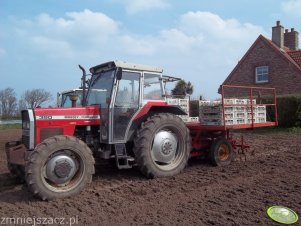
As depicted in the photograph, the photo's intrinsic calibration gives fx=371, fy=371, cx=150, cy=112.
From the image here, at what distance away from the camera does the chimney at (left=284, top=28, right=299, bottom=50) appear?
2631 cm

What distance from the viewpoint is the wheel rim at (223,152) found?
30.2 ft

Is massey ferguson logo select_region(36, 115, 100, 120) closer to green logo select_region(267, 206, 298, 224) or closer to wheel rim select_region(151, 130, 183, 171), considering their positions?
wheel rim select_region(151, 130, 183, 171)

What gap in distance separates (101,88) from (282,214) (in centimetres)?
430

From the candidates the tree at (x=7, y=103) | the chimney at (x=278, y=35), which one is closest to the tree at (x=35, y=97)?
the tree at (x=7, y=103)

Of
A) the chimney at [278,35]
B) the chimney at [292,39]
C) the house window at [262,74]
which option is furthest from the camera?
the chimney at [292,39]

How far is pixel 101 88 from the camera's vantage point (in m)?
7.85

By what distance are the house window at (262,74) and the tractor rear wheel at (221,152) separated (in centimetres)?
1633

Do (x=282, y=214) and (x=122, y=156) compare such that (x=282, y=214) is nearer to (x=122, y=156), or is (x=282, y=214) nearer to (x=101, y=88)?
(x=122, y=156)

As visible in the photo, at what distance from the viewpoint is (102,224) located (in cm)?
517

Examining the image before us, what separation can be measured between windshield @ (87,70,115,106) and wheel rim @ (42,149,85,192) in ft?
5.00

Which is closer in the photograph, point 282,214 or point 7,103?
point 282,214

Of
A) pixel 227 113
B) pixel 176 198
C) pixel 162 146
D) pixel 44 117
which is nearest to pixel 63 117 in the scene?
pixel 44 117

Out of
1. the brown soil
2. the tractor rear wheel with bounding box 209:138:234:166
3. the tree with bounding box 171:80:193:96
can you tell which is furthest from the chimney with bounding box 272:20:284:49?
the brown soil

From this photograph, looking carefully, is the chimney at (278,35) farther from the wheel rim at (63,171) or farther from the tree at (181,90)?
the wheel rim at (63,171)
